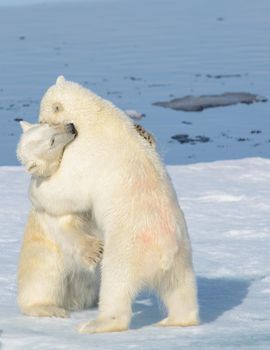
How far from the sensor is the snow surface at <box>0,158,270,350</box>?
4220 mm

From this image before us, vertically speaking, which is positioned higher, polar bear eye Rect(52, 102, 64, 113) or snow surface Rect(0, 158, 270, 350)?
polar bear eye Rect(52, 102, 64, 113)

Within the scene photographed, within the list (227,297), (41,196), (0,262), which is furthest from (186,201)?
(41,196)

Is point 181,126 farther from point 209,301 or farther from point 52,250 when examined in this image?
point 52,250

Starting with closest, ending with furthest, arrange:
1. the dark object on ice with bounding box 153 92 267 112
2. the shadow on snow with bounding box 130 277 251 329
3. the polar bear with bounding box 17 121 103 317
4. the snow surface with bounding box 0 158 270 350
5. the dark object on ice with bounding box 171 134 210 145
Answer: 1. the snow surface with bounding box 0 158 270 350
2. the polar bear with bounding box 17 121 103 317
3. the shadow on snow with bounding box 130 277 251 329
4. the dark object on ice with bounding box 171 134 210 145
5. the dark object on ice with bounding box 153 92 267 112

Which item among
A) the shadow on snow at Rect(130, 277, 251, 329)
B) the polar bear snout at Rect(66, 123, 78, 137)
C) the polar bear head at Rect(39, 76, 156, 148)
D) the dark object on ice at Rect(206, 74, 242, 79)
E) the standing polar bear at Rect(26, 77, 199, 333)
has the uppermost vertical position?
the dark object on ice at Rect(206, 74, 242, 79)

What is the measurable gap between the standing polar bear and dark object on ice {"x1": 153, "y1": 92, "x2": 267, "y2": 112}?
920 centimetres

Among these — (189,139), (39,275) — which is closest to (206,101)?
(189,139)

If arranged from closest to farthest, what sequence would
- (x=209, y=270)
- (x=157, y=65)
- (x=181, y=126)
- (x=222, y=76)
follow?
1. (x=209, y=270)
2. (x=181, y=126)
3. (x=222, y=76)
4. (x=157, y=65)

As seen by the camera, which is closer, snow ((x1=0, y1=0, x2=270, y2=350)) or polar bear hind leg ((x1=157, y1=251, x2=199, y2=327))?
polar bear hind leg ((x1=157, y1=251, x2=199, y2=327))

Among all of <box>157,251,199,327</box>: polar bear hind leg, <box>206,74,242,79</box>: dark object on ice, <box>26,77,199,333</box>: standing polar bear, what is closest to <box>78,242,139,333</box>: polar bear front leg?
<box>26,77,199,333</box>: standing polar bear

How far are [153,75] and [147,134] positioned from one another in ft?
39.5

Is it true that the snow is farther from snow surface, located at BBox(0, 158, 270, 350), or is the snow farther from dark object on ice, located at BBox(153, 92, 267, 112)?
dark object on ice, located at BBox(153, 92, 267, 112)

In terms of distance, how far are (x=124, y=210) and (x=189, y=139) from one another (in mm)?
7473

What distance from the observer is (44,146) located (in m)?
4.51
